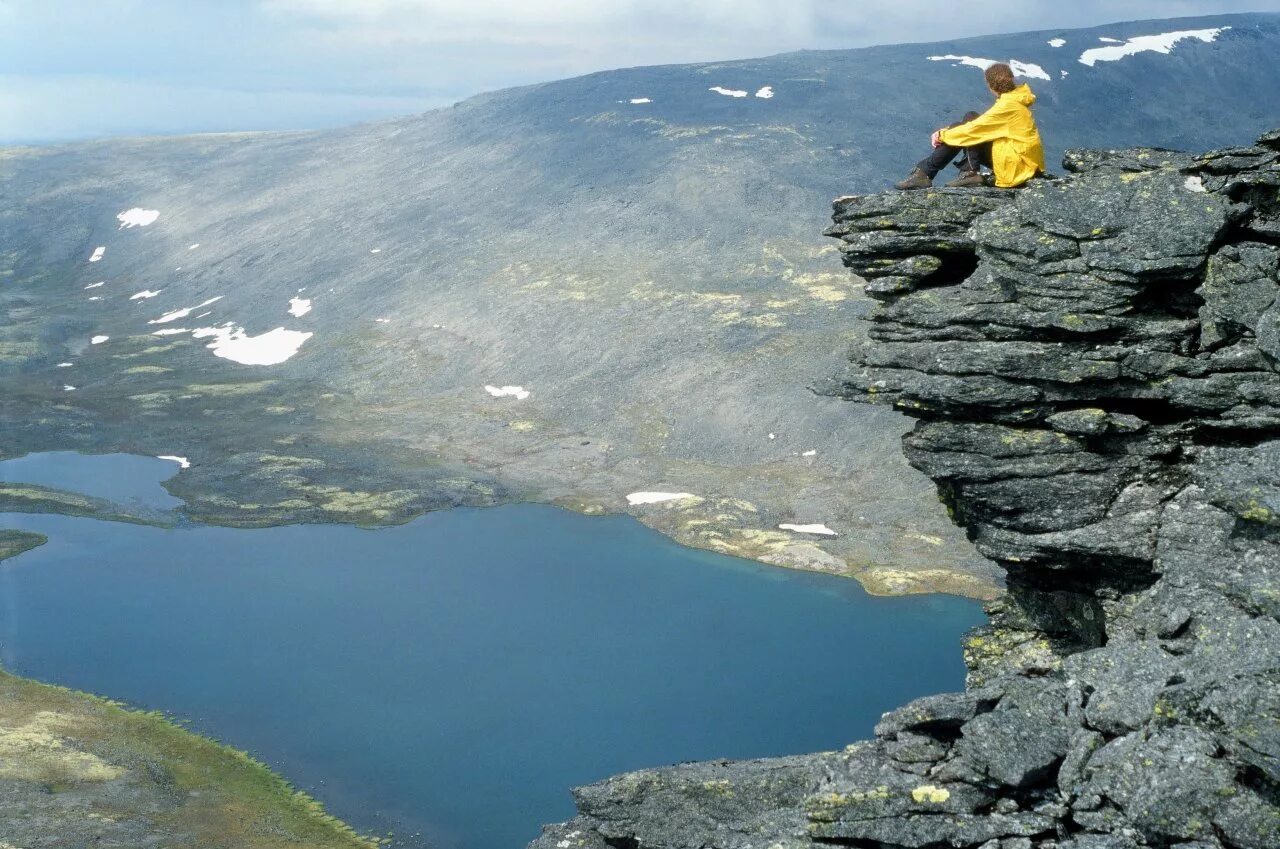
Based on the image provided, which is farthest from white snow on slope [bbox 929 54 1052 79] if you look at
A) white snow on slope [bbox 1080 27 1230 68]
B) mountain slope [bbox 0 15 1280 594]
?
white snow on slope [bbox 1080 27 1230 68]

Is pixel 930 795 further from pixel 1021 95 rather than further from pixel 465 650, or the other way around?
pixel 465 650

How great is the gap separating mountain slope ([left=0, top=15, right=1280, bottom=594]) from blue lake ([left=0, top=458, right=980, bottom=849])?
4011 mm

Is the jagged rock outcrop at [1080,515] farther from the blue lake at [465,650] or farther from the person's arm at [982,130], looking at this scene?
the blue lake at [465,650]

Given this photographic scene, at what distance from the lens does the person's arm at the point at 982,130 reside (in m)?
23.1

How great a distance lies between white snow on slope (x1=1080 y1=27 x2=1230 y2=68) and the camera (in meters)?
111

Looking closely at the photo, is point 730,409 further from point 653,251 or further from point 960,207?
point 960,207

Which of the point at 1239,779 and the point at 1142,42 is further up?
the point at 1142,42

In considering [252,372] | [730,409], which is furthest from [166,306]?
[730,409]

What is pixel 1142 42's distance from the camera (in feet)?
381

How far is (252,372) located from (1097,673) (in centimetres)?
7701

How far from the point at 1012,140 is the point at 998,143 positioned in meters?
0.32

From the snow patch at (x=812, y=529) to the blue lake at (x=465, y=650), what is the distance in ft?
14.9

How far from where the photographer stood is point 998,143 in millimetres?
23422

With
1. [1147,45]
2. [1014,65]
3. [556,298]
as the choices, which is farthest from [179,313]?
[1147,45]
